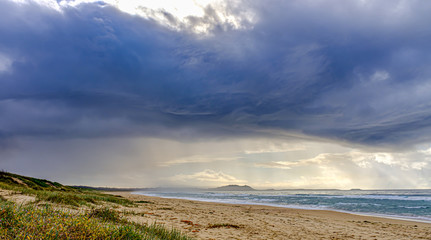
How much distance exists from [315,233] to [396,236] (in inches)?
163

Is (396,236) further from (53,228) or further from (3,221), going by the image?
(3,221)

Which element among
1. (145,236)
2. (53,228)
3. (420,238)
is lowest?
(420,238)

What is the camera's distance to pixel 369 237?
11867mm

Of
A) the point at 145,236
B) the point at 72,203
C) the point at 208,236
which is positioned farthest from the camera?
the point at 72,203

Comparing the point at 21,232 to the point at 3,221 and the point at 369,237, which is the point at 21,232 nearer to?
the point at 3,221

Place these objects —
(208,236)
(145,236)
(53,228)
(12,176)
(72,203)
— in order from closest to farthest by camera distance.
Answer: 1. (53,228)
2. (145,236)
3. (208,236)
4. (72,203)
5. (12,176)

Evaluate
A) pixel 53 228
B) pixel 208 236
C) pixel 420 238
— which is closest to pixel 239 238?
pixel 208 236

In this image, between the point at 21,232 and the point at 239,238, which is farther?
the point at 239,238

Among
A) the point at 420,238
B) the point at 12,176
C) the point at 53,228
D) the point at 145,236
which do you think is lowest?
the point at 420,238

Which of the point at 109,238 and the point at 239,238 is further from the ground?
the point at 109,238

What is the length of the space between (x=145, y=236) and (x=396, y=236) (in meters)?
12.9

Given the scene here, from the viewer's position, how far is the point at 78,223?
469 centimetres

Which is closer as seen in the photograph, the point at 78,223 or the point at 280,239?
the point at 78,223

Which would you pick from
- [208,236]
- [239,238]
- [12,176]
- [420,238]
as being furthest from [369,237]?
[12,176]
